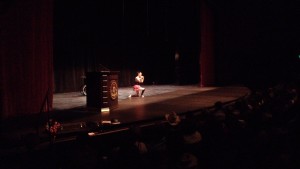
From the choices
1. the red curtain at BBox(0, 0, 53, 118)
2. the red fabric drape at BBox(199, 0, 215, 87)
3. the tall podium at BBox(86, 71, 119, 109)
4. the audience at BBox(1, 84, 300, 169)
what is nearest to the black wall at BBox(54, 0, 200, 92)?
the red fabric drape at BBox(199, 0, 215, 87)

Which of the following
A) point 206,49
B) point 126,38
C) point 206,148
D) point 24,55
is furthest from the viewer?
point 126,38

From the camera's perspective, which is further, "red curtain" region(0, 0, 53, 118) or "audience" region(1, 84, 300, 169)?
"red curtain" region(0, 0, 53, 118)

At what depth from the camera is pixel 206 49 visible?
15586mm

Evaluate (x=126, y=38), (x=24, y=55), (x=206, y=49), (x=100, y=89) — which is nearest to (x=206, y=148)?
(x=100, y=89)

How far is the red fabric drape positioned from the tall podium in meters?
8.24

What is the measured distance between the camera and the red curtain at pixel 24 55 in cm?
706

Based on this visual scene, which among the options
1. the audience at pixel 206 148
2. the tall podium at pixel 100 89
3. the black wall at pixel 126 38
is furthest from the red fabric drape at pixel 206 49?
the audience at pixel 206 148

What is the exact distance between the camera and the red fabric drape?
15.4 meters

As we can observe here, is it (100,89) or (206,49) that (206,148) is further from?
(206,49)

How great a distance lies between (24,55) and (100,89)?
1.93 m

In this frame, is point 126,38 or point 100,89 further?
point 126,38

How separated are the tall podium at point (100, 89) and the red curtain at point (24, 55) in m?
1.08

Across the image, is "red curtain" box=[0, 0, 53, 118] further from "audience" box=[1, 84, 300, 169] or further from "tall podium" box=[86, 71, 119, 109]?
"audience" box=[1, 84, 300, 169]

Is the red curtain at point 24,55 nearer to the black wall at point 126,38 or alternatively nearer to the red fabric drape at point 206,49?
the black wall at point 126,38
